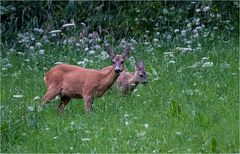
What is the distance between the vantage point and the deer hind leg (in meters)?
11.5

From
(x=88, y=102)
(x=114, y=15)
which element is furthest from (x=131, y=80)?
(x=114, y=15)

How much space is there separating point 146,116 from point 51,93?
1967 millimetres

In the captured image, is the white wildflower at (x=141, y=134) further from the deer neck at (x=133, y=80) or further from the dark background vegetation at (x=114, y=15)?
the dark background vegetation at (x=114, y=15)

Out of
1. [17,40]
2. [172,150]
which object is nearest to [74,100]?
[172,150]

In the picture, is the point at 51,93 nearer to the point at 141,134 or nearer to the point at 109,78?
the point at 109,78

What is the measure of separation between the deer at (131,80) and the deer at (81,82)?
2.35 feet

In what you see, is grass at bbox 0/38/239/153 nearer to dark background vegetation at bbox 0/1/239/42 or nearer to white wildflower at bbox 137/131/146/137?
white wildflower at bbox 137/131/146/137

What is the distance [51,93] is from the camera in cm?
1149

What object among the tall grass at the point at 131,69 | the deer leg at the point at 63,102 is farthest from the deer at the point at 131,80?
the deer leg at the point at 63,102

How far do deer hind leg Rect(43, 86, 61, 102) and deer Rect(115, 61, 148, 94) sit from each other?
40.6 inches

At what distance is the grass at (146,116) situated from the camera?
28.7 feet

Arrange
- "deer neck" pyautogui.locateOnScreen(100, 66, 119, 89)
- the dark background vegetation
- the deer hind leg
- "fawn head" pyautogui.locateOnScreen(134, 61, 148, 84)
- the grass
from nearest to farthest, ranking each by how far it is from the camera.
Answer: the grass, "deer neck" pyautogui.locateOnScreen(100, 66, 119, 89), the deer hind leg, "fawn head" pyautogui.locateOnScreen(134, 61, 148, 84), the dark background vegetation

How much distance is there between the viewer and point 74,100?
12031 millimetres

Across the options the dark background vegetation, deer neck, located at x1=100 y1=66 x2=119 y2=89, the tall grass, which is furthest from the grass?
the dark background vegetation
